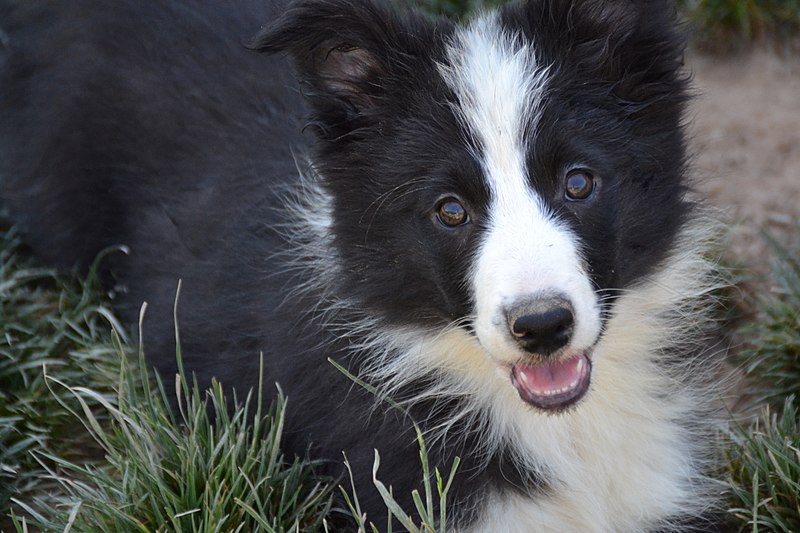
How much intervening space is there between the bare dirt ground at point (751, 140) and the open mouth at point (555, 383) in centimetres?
215

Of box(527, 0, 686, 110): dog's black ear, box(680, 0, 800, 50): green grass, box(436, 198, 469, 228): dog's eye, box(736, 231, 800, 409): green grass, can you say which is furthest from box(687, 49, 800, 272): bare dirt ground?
box(436, 198, 469, 228): dog's eye

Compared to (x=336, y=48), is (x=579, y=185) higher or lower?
lower

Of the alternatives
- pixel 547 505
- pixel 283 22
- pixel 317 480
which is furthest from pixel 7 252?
pixel 547 505

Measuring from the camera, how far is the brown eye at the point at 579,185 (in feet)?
10.6

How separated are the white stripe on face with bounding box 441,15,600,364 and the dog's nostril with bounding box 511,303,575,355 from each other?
0.09 feet

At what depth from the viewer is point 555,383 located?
323 cm

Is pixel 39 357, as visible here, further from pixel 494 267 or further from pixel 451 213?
pixel 494 267

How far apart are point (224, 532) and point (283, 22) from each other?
1599 mm

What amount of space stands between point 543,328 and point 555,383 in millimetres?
333

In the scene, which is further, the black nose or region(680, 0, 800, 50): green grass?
region(680, 0, 800, 50): green grass

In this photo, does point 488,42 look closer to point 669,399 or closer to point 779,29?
point 669,399

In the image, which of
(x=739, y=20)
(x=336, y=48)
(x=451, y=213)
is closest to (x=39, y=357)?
(x=336, y=48)

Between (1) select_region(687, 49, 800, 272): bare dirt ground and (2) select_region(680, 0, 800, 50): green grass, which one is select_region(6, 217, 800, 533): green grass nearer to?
(1) select_region(687, 49, 800, 272): bare dirt ground

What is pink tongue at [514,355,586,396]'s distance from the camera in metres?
3.23
